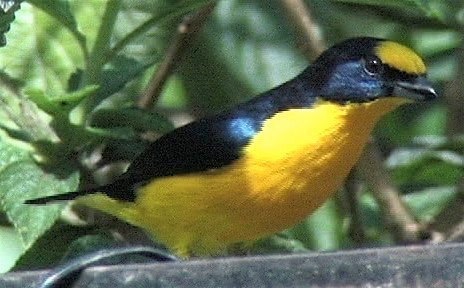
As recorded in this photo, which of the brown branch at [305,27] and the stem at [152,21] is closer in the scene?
the stem at [152,21]

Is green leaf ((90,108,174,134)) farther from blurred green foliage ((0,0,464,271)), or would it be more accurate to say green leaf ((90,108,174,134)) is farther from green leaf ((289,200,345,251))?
green leaf ((289,200,345,251))

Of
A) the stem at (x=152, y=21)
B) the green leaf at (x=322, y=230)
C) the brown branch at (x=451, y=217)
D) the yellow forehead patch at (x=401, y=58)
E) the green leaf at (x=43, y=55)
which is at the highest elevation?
the stem at (x=152, y=21)

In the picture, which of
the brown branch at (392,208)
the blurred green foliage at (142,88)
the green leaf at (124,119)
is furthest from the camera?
the brown branch at (392,208)

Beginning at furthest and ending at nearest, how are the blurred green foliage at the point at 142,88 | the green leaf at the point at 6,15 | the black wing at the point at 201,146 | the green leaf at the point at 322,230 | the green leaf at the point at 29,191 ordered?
the green leaf at the point at 322,230
the black wing at the point at 201,146
the blurred green foliage at the point at 142,88
the green leaf at the point at 29,191
the green leaf at the point at 6,15

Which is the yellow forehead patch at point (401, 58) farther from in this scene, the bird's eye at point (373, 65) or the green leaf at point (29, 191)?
the green leaf at point (29, 191)

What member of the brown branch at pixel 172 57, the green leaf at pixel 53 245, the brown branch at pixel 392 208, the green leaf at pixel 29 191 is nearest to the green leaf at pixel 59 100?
the green leaf at pixel 29 191

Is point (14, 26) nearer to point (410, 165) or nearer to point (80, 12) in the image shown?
point (80, 12)

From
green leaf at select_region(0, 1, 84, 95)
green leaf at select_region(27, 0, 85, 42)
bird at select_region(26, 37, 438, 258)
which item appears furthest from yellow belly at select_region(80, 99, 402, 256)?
green leaf at select_region(27, 0, 85, 42)
